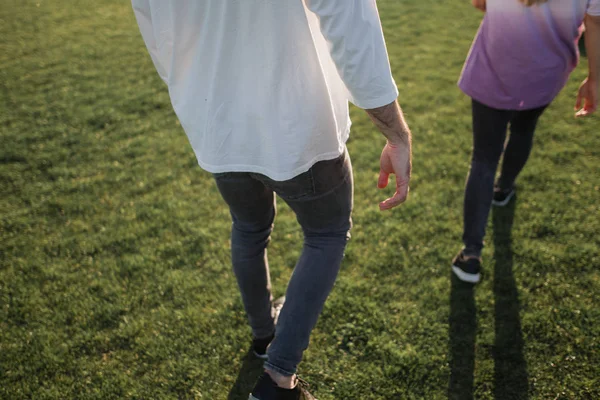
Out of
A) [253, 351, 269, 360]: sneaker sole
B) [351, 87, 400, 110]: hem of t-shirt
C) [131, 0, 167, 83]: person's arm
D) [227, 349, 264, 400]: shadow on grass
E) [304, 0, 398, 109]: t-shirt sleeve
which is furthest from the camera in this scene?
[253, 351, 269, 360]: sneaker sole

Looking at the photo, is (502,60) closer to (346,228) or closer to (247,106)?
(346,228)

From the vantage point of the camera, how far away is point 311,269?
1.81 meters

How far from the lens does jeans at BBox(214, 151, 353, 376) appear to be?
164cm

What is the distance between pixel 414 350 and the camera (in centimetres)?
227

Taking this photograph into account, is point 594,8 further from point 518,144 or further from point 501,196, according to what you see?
point 501,196

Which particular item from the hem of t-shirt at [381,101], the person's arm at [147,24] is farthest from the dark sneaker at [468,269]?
the person's arm at [147,24]

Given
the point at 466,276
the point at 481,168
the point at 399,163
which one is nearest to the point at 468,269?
the point at 466,276

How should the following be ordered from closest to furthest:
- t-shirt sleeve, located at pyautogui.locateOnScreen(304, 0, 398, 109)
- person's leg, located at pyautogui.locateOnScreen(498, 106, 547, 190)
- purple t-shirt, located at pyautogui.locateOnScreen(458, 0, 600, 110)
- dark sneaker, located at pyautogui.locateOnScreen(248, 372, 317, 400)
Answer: t-shirt sleeve, located at pyautogui.locateOnScreen(304, 0, 398, 109)
dark sneaker, located at pyautogui.locateOnScreen(248, 372, 317, 400)
purple t-shirt, located at pyautogui.locateOnScreen(458, 0, 600, 110)
person's leg, located at pyautogui.locateOnScreen(498, 106, 547, 190)

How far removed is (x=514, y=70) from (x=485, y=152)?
41 cm

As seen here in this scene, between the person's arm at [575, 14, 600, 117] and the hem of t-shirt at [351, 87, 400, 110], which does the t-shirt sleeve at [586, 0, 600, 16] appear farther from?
Result: the hem of t-shirt at [351, 87, 400, 110]

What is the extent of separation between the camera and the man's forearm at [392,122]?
1453 mm

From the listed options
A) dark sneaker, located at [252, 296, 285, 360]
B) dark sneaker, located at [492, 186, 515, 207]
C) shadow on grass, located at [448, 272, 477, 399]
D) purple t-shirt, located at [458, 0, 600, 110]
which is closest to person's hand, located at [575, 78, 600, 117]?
purple t-shirt, located at [458, 0, 600, 110]

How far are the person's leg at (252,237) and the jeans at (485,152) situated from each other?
1123 mm

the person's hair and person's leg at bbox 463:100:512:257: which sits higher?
the person's hair
